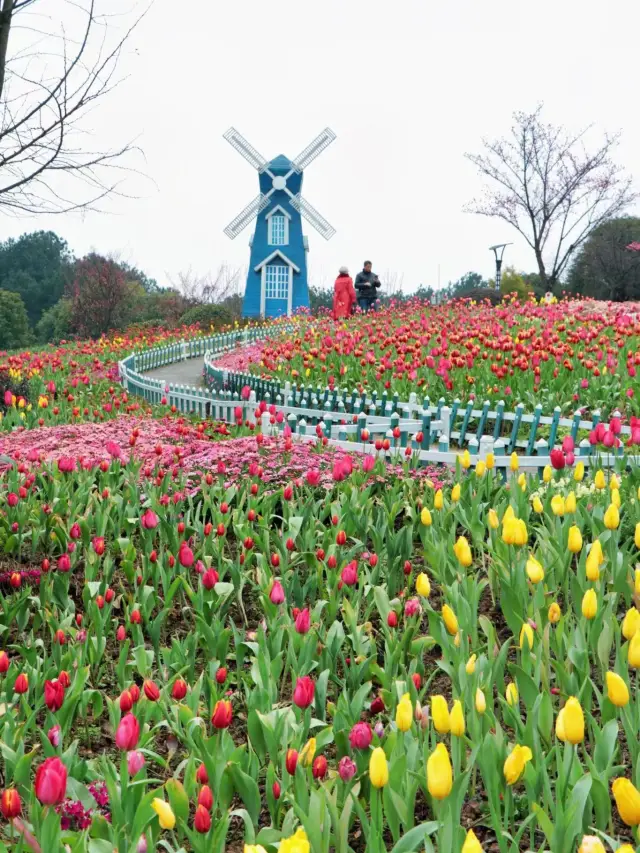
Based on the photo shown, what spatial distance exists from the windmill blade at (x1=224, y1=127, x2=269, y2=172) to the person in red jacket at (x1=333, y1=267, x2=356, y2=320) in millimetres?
13845

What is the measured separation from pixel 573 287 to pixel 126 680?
147 ft

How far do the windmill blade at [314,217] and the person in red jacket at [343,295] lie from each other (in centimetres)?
1245

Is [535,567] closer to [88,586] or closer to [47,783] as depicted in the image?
[47,783]

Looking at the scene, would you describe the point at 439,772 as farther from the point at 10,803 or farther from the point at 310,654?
the point at 310,654

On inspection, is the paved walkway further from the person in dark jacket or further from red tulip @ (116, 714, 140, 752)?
red tulip @ (116, 714, 140, 752)

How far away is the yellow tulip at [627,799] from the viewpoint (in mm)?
1934

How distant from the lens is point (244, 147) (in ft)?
117

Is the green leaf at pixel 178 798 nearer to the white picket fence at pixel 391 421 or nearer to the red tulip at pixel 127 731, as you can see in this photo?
the red tulip at pixel 127 731

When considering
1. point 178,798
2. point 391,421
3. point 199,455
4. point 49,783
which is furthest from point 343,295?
point 49,783

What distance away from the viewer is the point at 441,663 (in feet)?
11.6

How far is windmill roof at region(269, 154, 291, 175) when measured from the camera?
35.4 meters

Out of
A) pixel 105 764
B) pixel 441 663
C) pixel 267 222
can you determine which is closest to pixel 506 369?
pixel 441 663

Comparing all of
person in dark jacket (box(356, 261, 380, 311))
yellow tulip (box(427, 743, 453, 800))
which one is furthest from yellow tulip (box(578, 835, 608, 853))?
person in dark jacket (box(356, 261, 380, 311))

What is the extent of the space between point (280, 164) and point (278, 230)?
258 cm
